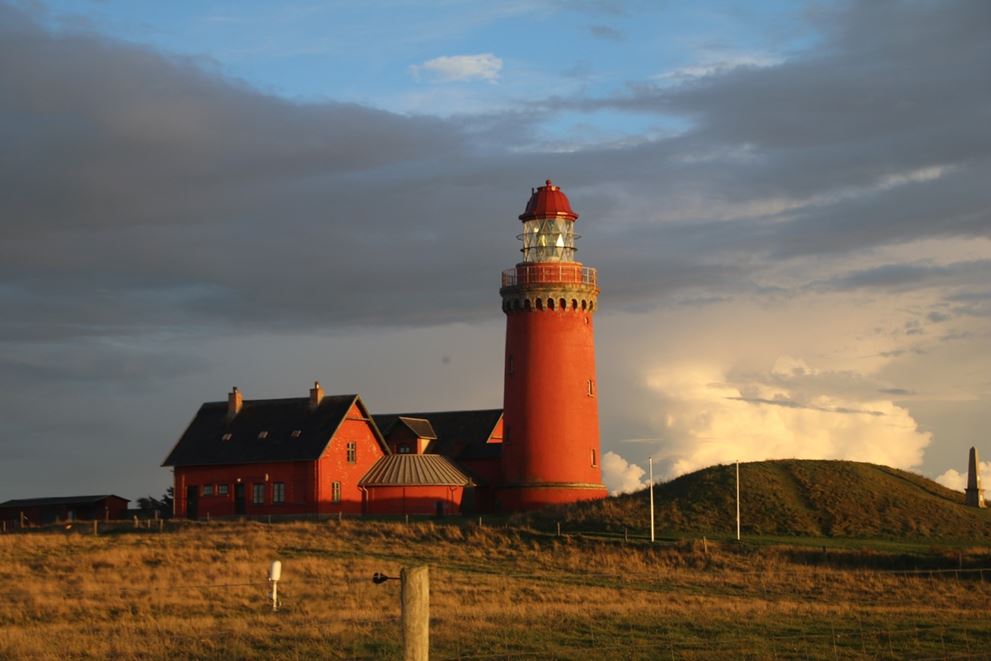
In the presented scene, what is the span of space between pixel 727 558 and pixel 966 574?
25.2 feet

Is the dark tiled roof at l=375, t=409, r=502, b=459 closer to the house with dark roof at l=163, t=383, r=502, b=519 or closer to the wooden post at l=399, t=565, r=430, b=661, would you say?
the house with dark roof at l=163, t=383, r=502, b=519

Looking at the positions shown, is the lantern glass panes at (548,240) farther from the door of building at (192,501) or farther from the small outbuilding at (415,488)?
the door of building at (192,501)

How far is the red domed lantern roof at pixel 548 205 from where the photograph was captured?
6241cm

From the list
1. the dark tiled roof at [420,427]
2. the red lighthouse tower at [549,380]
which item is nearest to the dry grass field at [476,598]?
the red lighthouse tower at [549,380]

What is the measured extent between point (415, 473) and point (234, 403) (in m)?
10.9

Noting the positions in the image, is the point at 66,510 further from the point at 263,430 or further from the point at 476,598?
the point at 476,598

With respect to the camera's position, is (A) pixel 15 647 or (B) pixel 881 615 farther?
(B) pixel 881 615

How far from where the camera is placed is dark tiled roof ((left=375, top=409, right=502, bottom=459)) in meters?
69.9

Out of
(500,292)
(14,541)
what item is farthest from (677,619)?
(500,292)

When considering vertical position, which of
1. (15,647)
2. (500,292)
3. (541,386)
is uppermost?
(500,292)

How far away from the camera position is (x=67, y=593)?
35.0m

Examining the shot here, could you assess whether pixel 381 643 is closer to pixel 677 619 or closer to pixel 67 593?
pixel 677 619

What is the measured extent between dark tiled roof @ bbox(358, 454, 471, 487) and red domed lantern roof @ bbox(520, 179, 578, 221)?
13.0 m

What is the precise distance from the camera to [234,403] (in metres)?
68.8
